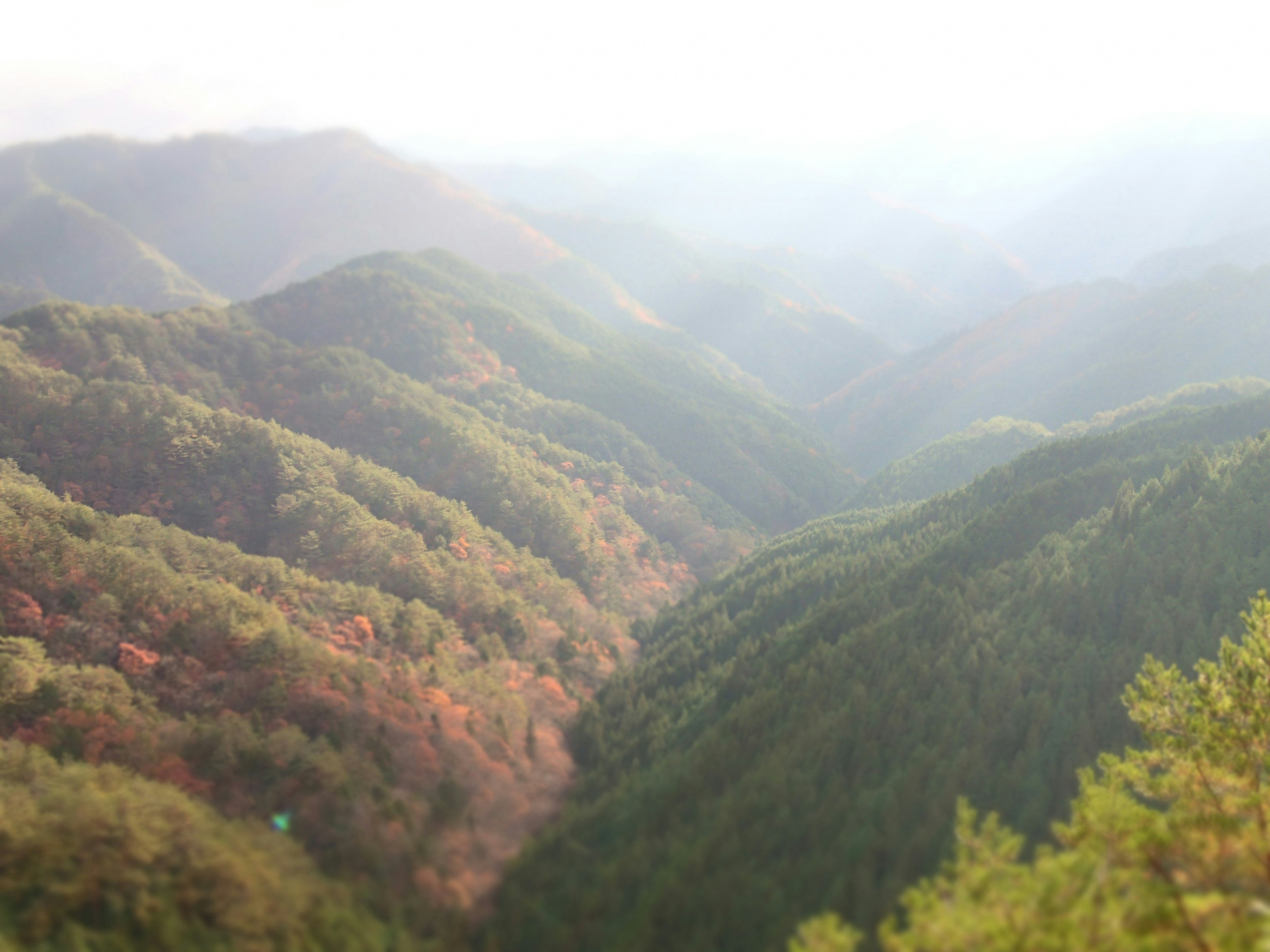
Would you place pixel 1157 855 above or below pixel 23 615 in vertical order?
above

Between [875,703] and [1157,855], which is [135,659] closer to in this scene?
[875,703]

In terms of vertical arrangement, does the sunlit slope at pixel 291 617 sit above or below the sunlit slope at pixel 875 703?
below

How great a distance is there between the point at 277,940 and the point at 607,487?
118416mm

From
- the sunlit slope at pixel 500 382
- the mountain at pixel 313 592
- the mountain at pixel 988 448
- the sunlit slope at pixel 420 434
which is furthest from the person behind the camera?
the sunlit slope at pixel 500 382

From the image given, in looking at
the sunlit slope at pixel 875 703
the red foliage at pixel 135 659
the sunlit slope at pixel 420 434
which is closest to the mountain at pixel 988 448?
the sunlit slope at pixel 420 434

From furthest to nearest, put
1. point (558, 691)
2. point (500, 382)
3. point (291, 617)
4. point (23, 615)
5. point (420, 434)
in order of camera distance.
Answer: point (500, 382)
point (420, 434)
point (558, 691)
point (291, 617)
point (23, 615)

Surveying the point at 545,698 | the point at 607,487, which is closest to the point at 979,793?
the point at 545,698

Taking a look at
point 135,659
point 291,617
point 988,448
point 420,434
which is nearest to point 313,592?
point 291,617

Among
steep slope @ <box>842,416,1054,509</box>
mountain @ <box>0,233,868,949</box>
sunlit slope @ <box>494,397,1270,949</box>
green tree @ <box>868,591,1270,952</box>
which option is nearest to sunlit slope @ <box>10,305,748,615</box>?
mountain @ <box>0,233,868,949</box>

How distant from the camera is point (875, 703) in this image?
71.2 m

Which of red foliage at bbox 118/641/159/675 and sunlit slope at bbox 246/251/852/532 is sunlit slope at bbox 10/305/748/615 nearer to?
sunlit slope at bbox 246/251/852/532

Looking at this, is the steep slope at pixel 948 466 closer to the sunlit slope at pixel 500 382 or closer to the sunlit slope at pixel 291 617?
the sunlit slope at pixel 500 382

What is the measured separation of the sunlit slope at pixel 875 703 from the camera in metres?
49.0

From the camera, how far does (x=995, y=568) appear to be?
96125 millimetres
